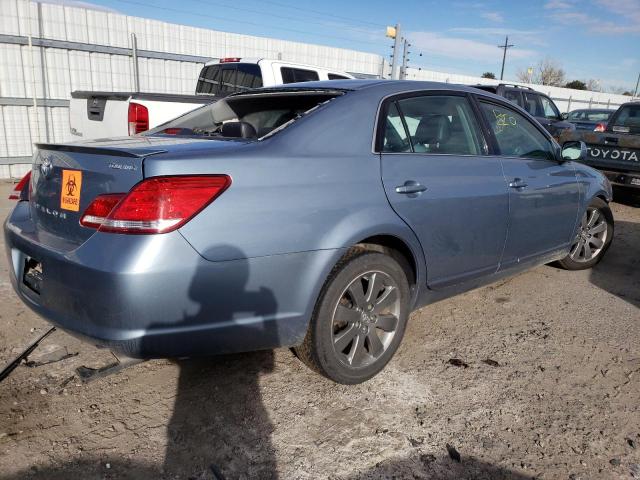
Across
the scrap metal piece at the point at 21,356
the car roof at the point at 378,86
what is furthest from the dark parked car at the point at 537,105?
the scrap metal piece at the point at 21,356

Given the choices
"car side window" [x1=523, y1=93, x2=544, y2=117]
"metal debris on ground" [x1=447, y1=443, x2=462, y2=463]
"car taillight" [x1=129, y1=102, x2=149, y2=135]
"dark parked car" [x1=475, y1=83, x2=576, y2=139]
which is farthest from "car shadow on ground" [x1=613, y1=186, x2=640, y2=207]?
"metal debris on ground" [x1=447, y1=443, x2=462, y2=463]

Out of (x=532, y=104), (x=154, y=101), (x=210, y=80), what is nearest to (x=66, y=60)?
(x=210, y=80)

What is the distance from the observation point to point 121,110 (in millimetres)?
5605

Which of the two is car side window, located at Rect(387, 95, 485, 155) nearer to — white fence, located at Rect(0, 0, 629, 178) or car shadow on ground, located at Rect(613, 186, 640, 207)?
car shadow on ground, located at Rect(613, 186, 640, 207)

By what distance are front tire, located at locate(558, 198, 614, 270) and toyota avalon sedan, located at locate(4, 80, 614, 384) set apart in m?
1.51

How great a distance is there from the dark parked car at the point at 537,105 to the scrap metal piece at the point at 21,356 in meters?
9.43

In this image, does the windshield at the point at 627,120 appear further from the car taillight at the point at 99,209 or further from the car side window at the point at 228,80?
the car taillight at the point at 99,209

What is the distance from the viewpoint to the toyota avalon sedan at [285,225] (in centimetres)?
203

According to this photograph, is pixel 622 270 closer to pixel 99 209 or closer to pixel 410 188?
pixel 410 188

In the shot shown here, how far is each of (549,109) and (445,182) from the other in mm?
10144

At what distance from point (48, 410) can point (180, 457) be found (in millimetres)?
816

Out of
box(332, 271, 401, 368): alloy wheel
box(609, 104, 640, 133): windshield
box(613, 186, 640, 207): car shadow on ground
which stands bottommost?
box(613, 186, 640, 207): car shadow on ground

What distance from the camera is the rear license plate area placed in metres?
2.37

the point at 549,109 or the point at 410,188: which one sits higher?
the point at 549,109
